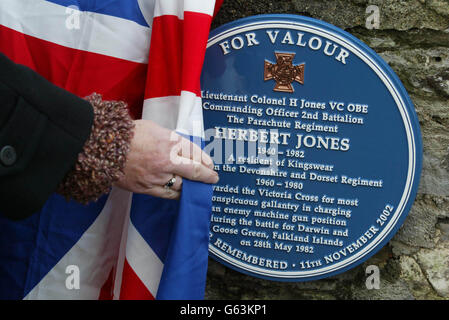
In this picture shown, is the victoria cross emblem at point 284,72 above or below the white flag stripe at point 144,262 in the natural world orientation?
above

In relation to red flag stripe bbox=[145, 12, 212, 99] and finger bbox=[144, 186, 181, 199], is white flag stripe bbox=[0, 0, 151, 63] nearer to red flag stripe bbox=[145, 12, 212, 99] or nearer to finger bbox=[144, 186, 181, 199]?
red flag stripe bbox=[145, 12, 212, 99]

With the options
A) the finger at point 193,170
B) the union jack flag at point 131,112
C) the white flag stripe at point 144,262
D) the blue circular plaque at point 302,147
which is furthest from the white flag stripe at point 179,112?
the white flag stripe at point 144,262

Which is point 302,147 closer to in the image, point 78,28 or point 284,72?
point 284,72

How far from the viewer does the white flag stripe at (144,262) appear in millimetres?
1382

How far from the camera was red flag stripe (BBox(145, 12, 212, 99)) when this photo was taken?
1298 millimetres

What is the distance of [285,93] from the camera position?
1.57 meters

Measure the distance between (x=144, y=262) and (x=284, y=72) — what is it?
849mm

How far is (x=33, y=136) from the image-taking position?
1.01 meters

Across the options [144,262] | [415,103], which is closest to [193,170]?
[144,262]

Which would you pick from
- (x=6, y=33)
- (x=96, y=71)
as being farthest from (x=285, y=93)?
(x=6, y=33)

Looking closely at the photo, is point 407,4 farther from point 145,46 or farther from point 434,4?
point 145,46

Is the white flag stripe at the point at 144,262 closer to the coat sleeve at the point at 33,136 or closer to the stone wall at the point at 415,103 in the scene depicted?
the coat sleeve at the point at 33,136

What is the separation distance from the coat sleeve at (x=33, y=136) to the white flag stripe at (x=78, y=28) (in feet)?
1.31

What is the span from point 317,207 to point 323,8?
2.51 feet
